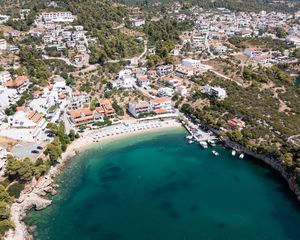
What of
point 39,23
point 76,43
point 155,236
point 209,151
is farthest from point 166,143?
point 39,23

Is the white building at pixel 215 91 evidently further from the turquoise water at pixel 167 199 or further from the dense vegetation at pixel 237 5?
the dense vegetation at pixel 237 5

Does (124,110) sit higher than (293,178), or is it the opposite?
(293,178)

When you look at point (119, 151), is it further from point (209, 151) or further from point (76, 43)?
point (76, 43)

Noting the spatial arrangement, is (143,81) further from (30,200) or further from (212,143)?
(30,200)

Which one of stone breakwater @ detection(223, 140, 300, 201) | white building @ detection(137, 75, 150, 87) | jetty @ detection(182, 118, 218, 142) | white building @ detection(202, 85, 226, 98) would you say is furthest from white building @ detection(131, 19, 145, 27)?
stone breakwater @ detection(223, 140, 300, 201)

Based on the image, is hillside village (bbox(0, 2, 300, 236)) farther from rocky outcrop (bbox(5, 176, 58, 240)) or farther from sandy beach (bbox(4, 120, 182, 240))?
rocky outcrop (bbox(5, 176, 58, 240))

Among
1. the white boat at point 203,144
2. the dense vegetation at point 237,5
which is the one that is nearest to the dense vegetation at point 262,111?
the white boat at point 203,144

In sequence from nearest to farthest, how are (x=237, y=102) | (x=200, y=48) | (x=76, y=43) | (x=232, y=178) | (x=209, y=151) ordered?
(x=232, y=178) < (x=209, y=151) < (x=237, y=102) < (x=76, y=43) < (x=200, y=48)
